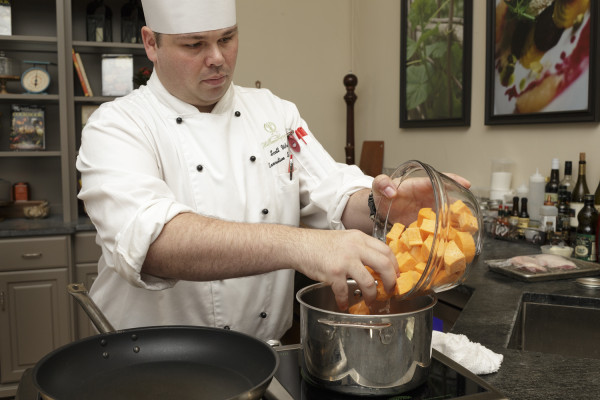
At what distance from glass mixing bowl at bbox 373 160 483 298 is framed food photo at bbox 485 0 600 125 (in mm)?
1715

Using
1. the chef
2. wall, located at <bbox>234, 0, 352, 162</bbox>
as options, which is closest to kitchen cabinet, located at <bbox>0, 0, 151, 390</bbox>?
wall, located at <bbox>234, 0, 352, 162</bbox>

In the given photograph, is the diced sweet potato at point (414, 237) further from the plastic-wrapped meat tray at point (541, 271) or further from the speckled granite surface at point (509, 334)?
the plastic-wrapped meat tray at point (541, 271)

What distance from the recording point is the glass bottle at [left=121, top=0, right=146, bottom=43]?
3.53 metres

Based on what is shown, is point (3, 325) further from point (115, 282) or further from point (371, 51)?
point (371, 51)

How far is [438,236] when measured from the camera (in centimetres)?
81

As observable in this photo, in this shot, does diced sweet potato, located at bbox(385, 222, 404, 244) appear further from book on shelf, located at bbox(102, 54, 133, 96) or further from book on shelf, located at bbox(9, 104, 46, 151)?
book on shelf, located at bbox(9, 104, 46, 151)

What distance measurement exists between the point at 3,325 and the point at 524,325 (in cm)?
274

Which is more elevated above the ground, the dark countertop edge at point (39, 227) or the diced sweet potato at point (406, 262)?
the diced sweet potato at point (406, 262)

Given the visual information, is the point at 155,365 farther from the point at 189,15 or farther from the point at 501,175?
the point at 501,175

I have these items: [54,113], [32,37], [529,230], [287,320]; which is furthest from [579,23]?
[54,113]

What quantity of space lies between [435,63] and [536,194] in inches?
43.2

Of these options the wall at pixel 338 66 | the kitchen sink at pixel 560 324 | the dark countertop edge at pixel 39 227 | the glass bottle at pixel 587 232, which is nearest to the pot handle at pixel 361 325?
the kitchen sink at pixel 560 324

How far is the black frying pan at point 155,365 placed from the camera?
0.72 metres

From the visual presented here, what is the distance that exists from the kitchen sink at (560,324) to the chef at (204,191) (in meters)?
0.63
